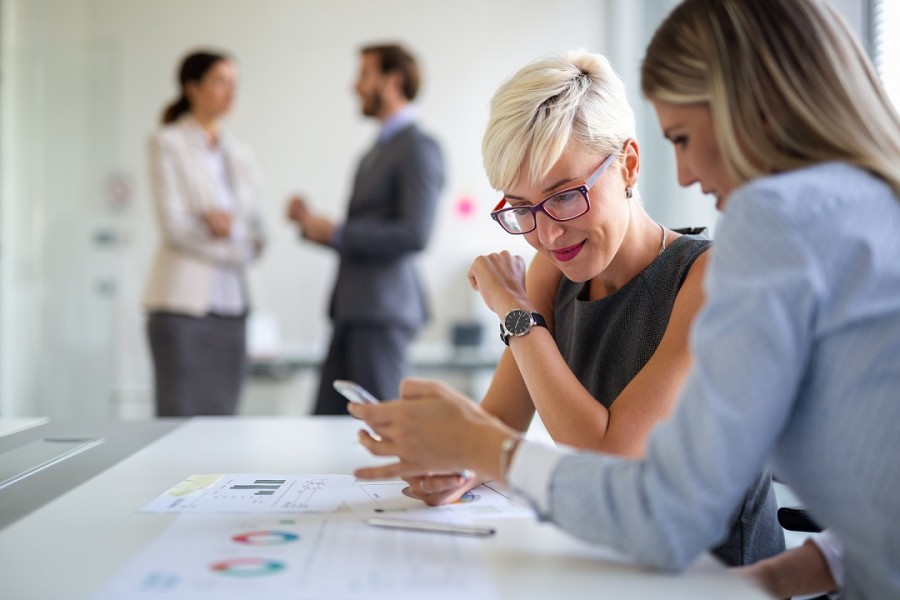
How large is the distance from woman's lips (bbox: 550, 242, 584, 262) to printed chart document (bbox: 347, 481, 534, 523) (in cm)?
38

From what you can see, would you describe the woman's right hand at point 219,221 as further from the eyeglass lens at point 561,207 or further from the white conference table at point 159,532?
the eyeglass lens at point 561,207

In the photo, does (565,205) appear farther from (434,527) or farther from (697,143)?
(434,527)

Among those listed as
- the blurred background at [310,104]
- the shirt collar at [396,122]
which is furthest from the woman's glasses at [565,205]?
the blurred background at [310,104]

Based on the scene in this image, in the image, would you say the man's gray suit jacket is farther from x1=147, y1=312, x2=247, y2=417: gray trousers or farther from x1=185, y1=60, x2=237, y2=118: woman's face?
x1=185, y1=60, x2=237, y2=118: woman's face

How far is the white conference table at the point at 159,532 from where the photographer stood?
0.75 metres

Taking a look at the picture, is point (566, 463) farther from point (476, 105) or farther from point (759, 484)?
point (476, 105)

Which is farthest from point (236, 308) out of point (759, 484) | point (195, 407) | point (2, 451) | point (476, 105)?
point (476, 105)

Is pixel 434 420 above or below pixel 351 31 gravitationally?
below

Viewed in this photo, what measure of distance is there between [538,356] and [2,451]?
91cm

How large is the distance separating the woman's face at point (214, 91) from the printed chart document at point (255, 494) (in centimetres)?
209

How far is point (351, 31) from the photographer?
577 centimetres

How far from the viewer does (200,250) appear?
2879 millimetres

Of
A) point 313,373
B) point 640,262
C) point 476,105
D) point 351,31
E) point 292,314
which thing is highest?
point 351,31

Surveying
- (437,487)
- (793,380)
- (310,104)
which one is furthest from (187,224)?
Answer: (310,104)
